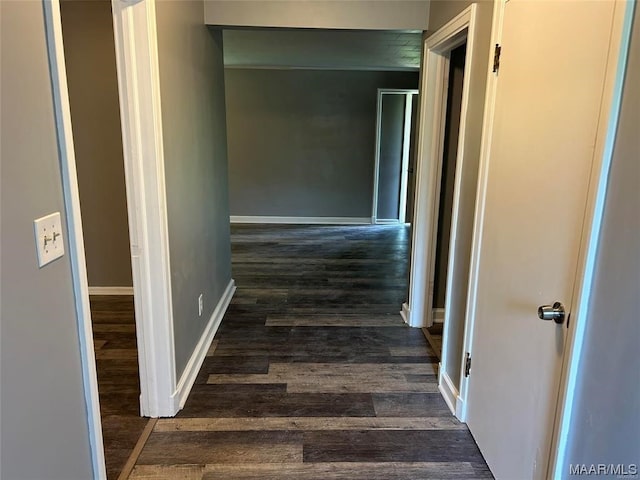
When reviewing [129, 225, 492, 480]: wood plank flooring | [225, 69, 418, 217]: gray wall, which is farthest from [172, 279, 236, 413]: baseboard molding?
[225, 69, 418, 217]: gray wall

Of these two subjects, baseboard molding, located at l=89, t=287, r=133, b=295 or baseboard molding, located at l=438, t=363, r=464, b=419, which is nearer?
baseboard molding, located at l=438, t=363, r=464, b=419

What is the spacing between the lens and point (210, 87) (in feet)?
9.75

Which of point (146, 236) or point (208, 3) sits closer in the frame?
point (146, 236)

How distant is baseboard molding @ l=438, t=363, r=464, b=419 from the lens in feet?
7.28

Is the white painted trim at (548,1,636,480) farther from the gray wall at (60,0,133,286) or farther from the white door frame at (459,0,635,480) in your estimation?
the gray wall at (60,0,133,286)

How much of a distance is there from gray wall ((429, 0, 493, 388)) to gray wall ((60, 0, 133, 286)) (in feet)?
8.31

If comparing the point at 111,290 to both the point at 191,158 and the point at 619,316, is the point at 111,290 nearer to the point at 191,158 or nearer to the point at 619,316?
the point at 191,158

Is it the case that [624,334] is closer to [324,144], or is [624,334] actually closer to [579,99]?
[579,99]

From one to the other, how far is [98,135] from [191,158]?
1.48 m

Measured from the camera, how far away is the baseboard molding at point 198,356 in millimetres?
2297

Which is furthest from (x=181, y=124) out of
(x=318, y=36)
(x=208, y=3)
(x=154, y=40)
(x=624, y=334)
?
(x=318, y=36)

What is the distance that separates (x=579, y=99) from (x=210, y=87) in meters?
2.34

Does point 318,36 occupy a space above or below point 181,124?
above

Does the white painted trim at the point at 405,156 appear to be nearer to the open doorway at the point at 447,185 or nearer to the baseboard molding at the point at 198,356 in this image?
the open doorway at the point at 447,185
